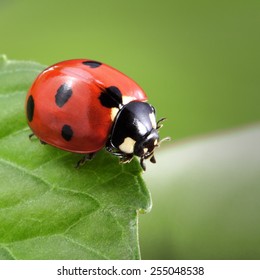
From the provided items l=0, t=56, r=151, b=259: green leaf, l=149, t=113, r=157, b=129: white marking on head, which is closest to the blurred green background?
l=149, t=113, r=157, b=129: white marking on head

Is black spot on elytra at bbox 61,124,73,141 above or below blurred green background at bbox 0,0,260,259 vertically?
above

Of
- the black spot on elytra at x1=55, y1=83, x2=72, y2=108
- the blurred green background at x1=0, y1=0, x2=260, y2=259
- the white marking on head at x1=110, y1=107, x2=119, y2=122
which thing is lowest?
the blurred green background at x1=0, y1=0, x2=260, y2=259

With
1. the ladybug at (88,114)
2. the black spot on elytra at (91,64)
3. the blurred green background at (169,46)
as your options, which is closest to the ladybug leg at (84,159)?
the ladybug at (88,114)

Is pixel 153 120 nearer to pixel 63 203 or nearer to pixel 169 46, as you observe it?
pixel 63 203

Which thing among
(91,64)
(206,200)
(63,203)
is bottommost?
(206,200)

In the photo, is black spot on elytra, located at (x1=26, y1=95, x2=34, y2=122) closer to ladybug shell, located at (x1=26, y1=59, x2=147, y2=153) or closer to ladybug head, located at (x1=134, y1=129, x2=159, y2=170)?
ladybug shell, located at (x1=26, y1=59, x2=147, y2=153)

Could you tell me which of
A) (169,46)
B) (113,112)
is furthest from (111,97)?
(169,46)

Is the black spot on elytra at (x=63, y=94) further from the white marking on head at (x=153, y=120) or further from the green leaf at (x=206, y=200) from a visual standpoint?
the green leaf at (x=206, y=200)
